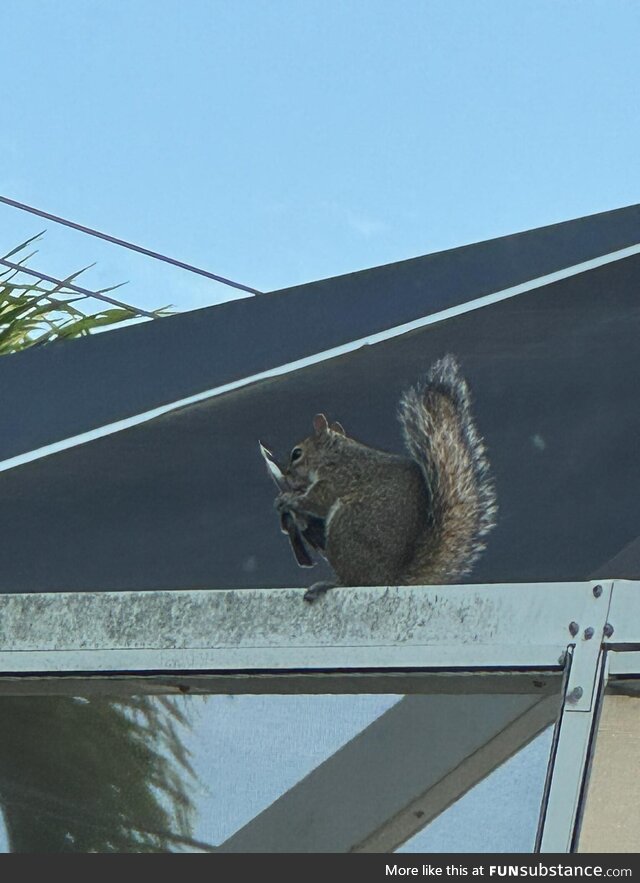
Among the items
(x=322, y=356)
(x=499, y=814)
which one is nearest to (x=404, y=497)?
(x=322, y=356)

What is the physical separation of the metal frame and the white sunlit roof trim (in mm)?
879

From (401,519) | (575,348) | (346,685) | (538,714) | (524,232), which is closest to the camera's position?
(538,714)

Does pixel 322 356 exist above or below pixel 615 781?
above

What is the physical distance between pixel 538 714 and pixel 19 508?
5.85ft

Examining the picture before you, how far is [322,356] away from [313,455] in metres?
0.45

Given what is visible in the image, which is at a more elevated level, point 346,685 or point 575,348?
point 575,348

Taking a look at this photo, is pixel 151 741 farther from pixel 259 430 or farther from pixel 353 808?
pixel 259 430

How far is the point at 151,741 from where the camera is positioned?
2.78 metres

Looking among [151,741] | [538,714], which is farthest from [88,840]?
[538,714]

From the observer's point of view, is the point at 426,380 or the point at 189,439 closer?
the point at 426,380

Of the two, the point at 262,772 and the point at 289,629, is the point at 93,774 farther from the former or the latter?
the point at 289,629

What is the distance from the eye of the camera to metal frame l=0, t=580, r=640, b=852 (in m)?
2.31

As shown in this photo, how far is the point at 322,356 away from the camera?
12.3 feet

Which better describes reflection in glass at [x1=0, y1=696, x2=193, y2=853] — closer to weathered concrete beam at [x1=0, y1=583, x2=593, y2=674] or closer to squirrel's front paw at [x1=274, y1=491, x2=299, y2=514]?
weathered concrete beam at [x1=0, y1=583, x2=593, y2=674]
